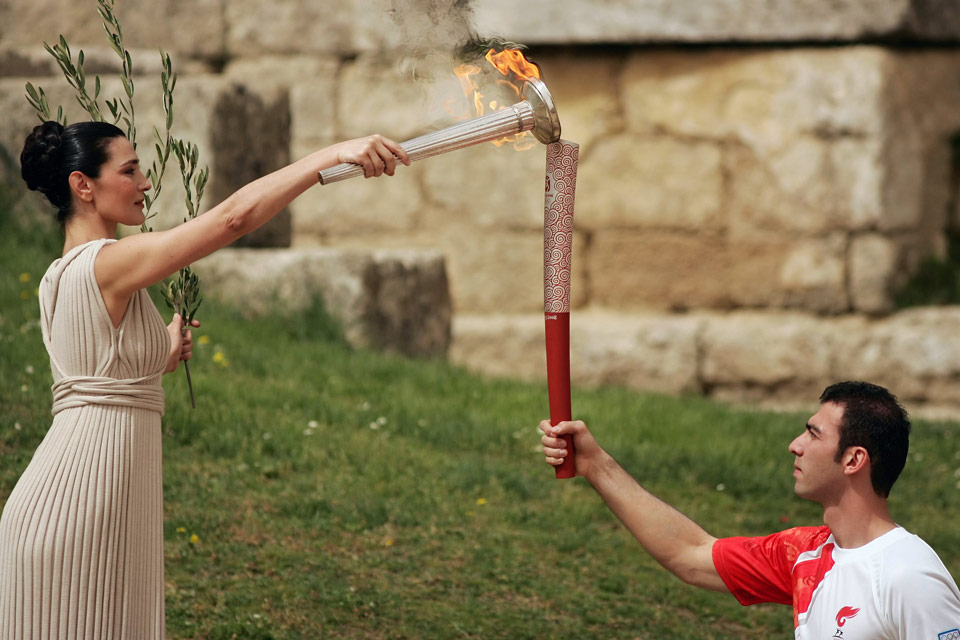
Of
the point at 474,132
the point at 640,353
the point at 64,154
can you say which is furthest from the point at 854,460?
the point at 640,353

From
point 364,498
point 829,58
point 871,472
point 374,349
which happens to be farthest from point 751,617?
point 829,58

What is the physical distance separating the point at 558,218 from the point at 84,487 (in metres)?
1.37

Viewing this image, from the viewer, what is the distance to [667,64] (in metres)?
7.98

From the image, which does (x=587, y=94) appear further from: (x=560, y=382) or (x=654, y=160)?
(x=560, y=382)

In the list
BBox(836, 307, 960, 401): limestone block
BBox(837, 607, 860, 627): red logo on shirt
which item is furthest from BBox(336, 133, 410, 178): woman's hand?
BBox(836, 307, 960, 401): limestone block

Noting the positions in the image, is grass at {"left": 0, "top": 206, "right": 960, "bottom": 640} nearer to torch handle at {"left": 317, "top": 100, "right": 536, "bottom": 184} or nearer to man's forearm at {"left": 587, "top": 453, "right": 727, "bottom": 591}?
man's forearm at {"left": 587, "top": 453, "right": 727, "bottom": 591}

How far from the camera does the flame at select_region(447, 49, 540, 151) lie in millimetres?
3250

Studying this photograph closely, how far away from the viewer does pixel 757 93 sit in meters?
7.76

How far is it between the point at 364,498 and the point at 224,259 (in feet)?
8.06

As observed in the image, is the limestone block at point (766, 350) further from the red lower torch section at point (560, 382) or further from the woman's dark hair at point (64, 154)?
the woman's dark hair at point (64, 154)

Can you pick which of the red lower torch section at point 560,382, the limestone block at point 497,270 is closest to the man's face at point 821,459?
the red lower torch section at point 560,382

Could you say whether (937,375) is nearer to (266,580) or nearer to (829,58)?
(829,58)

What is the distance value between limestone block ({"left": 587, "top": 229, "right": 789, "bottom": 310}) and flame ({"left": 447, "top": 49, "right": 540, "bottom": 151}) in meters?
4.66

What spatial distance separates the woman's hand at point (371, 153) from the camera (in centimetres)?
277
